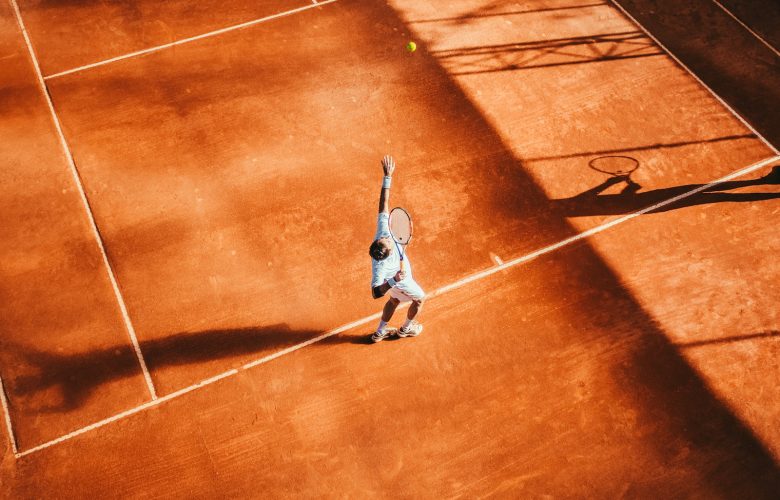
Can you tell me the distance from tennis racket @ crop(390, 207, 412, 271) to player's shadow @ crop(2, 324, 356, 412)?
6.42 feet

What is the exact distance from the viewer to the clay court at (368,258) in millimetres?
6109

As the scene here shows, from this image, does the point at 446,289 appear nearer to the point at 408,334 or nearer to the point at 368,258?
the point at 408,334

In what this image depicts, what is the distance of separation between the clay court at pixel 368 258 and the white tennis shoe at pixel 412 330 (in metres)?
0.17

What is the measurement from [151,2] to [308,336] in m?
8.14

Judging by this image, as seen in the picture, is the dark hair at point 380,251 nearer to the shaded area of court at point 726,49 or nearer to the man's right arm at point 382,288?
the man's right arm at point 382,288

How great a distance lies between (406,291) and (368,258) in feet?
6.39

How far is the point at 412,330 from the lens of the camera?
264 inches

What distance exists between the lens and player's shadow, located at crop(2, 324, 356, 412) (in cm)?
625

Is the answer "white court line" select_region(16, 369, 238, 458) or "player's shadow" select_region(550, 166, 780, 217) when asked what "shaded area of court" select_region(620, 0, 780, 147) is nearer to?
"player's shadow" select_region(550, 166, 780, 217)

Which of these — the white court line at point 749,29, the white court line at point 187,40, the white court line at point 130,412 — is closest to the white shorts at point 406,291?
the white court line at point 130,412

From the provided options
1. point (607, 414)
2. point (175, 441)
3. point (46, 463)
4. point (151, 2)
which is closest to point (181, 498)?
point (175, 441)

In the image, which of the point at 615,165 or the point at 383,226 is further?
the point at 615,165

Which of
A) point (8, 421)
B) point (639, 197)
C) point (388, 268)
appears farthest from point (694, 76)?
point (8, 421)

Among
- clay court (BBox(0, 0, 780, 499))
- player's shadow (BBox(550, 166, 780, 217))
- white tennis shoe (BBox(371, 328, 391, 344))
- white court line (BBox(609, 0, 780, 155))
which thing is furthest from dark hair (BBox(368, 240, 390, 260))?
white court line (BBox(609, 0, 780, 155))
